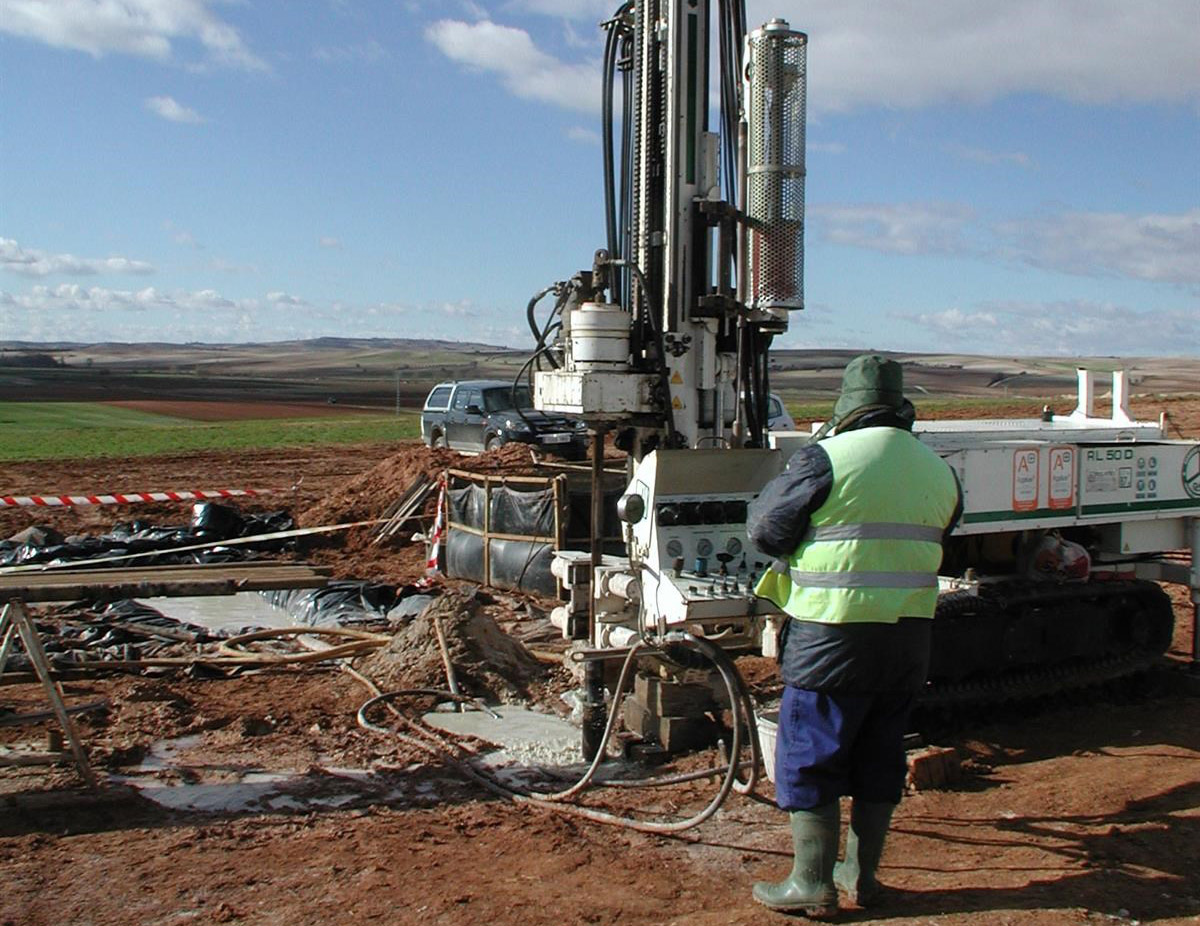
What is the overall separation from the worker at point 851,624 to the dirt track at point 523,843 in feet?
1.15

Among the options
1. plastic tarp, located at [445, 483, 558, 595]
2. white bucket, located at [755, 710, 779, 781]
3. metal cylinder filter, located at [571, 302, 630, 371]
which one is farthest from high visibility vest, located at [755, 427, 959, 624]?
plastic tarp, located at [445, 483, 558, 595]

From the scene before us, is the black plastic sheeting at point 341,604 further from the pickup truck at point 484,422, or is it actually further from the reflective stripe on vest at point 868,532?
the pickup truck at point 484,422

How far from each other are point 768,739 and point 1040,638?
2.67 meters

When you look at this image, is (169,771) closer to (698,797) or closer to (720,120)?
(698,797)

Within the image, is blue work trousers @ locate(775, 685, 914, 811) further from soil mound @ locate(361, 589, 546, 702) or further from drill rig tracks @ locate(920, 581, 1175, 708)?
soil mound @ locate(361, 589, 546, 702)

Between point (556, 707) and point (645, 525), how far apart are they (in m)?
1.81

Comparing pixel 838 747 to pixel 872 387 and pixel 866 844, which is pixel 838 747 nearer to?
pixel 866 844

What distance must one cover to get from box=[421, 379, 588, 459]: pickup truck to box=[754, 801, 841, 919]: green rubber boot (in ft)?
59.3

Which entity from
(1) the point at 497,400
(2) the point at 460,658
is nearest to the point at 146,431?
(1) the point at 497,400

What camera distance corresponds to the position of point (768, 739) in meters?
6.86

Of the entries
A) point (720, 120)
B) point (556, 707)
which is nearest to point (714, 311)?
point (720, 120)

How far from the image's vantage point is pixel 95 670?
31.6 feet

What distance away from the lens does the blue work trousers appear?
197 inches

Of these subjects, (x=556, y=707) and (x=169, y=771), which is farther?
(x=556, y=707)
